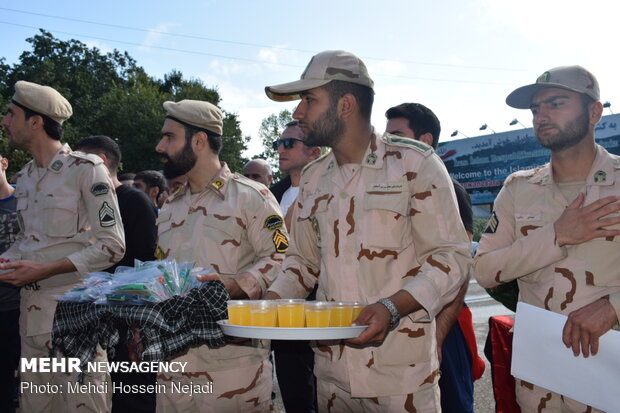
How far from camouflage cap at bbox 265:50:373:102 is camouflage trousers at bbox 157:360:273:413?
1.66 m

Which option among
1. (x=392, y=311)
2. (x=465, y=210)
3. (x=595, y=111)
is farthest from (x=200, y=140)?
(x=595, y=111)

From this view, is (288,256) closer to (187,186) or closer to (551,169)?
(187,186)

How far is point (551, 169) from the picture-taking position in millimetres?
2656

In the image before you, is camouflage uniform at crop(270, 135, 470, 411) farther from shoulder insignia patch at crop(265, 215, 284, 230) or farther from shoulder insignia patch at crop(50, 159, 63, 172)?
shoulder insignia patch at crop(50, 159, 63, 172)

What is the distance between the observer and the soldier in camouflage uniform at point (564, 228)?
2.15 metres

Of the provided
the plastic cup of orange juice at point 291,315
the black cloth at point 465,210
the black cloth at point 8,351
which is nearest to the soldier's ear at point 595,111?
the black cloth at point 465,210

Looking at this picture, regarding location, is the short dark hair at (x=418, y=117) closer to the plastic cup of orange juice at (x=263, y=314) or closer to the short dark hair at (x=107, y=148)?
the plastic cup of orange juice at (x=263, y=314)

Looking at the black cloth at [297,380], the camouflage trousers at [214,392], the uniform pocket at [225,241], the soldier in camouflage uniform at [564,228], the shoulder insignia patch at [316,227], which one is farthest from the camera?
the black cloth at [297,380]

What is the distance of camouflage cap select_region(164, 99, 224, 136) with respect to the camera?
352 centimetres

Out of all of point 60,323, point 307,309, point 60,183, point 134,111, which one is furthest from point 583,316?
point 134,111

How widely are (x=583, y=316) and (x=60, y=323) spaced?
2.27 m

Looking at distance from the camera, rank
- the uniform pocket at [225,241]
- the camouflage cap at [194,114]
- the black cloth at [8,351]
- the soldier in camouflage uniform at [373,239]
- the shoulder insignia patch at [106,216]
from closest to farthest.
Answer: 1. the soldier in camouflage uniform at [373,239]
2. the uniform pocket at [225,241]
3. the camouflage cap at [194,114]
4. the shoulder insignia patch at [106,216]
5. the black cloth at [8,351]

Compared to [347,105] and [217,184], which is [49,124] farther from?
[347,105]

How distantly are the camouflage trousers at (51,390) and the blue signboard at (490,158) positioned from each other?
35996 millimetres
